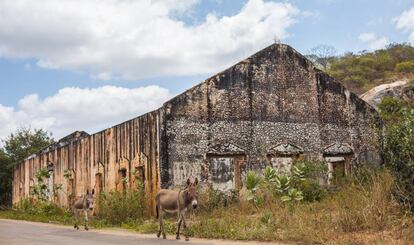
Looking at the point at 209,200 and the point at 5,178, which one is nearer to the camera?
the point at 209,200

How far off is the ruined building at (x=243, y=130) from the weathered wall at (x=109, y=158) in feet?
0.15

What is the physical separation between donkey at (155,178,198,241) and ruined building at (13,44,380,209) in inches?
207

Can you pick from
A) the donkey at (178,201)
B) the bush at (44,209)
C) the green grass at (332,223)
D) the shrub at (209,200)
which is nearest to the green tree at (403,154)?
the green grass at (332,223)

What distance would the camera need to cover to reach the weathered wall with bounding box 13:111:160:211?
20.9 meters

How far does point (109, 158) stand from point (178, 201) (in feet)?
37.7

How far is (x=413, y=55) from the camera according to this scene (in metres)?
59.2

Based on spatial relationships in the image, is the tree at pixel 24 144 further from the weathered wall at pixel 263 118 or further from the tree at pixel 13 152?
the weathered wall at pixel 263 118

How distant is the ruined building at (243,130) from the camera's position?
67.9 feet

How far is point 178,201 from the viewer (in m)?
14.3

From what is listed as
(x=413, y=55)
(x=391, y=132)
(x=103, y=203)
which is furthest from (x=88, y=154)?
(x=413, y=55)

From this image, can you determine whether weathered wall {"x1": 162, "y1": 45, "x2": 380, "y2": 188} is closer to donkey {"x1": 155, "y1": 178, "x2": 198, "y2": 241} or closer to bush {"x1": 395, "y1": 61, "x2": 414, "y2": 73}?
donkey {"x1": 155, "y1": 178, "x2": 198, "y2": 241}

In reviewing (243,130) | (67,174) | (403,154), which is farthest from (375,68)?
(403,154)

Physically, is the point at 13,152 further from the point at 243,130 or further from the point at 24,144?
the point at 243,130

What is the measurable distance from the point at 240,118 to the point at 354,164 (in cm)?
594
